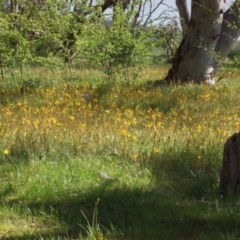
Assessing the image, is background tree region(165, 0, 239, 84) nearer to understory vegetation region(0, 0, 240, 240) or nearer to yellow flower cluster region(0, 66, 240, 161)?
yellow flower cluster region(0, 66, 240, 161)

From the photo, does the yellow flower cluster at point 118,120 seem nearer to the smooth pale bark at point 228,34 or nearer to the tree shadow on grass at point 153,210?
the tree shadow on grass at point 153,210

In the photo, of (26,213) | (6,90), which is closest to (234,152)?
(26,213)

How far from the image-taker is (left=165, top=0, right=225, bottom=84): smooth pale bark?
1033 centimetres

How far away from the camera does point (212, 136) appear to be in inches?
235

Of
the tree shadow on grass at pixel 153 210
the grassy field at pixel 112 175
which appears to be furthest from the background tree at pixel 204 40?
the tree shadow on grass at pixel 153 210

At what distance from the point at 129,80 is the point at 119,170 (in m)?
6.60

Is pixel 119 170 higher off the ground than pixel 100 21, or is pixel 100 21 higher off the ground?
pixel 100 21

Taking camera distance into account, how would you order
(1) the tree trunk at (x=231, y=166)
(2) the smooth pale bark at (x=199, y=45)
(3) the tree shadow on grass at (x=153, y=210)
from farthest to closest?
(2) the smooth pale bark at (x=199, y=45), (1) the tree trunk at (x=231, y=166), (3) the tree shadow on grass at (x=153, y=210)

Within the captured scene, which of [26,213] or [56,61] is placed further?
[56,61]

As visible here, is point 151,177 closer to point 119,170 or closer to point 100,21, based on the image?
point 119,170

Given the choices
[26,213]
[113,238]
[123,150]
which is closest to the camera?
[113,238]

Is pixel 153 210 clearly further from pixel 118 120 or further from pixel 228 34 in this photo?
pixel 228 34

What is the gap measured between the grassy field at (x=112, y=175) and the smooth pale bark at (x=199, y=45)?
292 cm

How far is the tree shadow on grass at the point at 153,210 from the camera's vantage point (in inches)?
146
